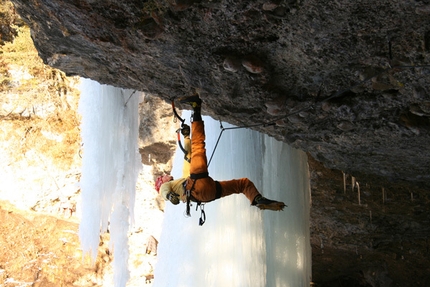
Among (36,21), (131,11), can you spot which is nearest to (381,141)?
(131,11)

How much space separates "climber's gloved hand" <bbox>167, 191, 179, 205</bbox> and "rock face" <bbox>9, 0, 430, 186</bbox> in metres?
0.79

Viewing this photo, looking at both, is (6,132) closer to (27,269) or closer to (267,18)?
(27,269)

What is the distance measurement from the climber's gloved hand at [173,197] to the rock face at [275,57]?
2.60ft

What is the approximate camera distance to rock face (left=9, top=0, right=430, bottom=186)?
6.86 feet

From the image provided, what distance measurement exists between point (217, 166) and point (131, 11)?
2940 millimetres

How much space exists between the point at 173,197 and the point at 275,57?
5.23 feet

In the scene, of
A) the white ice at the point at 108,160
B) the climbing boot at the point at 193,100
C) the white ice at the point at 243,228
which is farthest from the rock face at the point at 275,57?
the white ice at the point at 108,160

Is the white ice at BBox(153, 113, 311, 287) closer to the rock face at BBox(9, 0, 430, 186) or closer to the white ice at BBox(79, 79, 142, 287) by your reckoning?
the rock face at BBox(9, 0, 430, 186)

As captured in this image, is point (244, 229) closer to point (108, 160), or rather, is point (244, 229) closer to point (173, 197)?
point (173, 197)

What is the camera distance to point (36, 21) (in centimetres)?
278

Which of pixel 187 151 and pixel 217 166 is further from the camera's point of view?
pixel 217 166

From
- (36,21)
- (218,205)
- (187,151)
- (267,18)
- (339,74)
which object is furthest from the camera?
(218,205)

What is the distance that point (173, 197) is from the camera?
3.54m

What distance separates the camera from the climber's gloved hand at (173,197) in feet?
11.6
